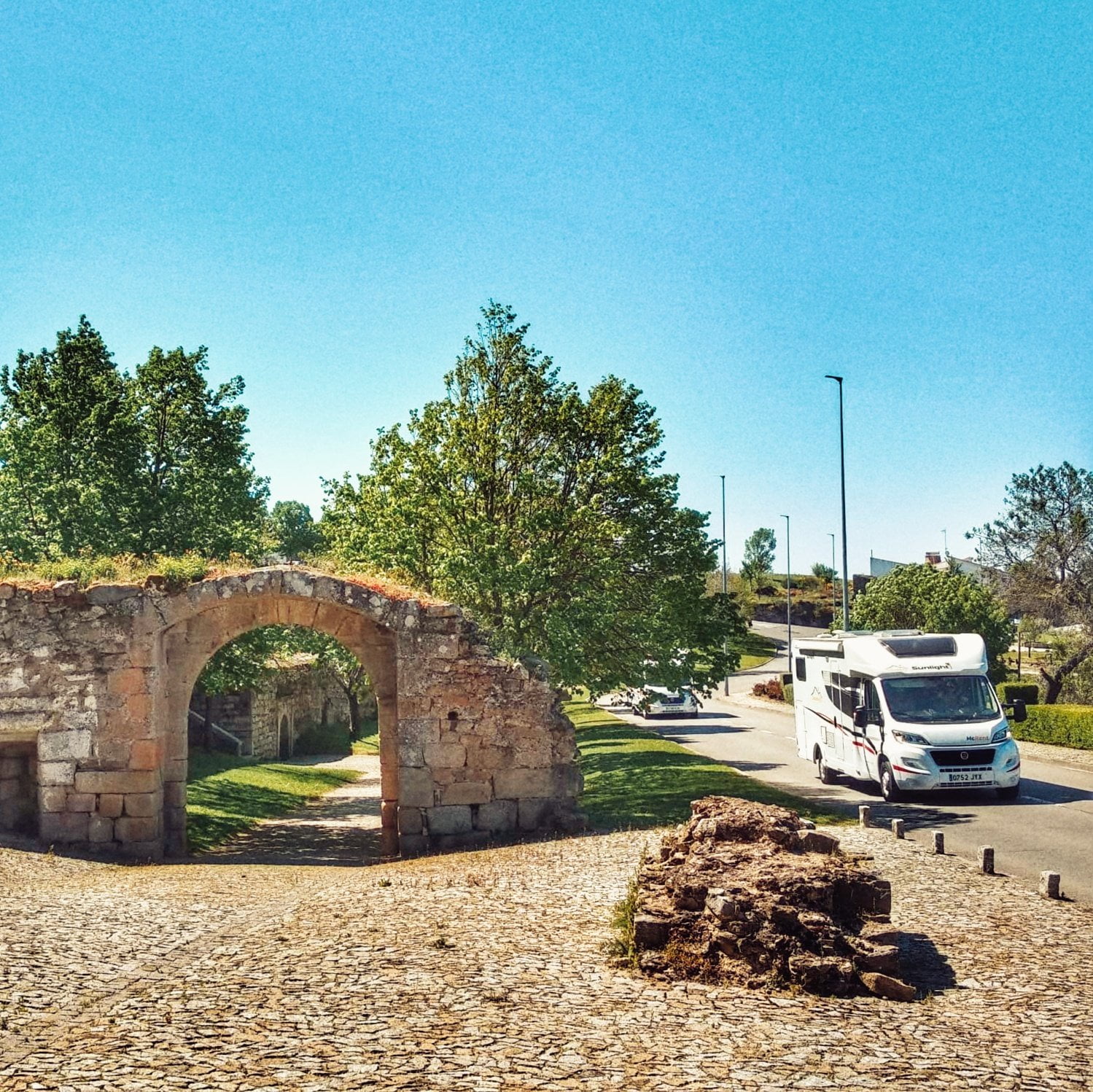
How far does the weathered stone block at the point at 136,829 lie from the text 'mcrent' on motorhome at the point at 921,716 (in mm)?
11533

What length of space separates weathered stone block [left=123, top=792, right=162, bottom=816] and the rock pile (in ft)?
28.7

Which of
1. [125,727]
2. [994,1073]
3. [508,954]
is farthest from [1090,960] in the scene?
[125,727]

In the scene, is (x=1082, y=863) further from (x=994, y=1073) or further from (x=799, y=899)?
(x=994, y=1073)

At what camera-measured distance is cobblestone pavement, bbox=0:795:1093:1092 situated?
6.26 meters

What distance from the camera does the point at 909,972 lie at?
854cm

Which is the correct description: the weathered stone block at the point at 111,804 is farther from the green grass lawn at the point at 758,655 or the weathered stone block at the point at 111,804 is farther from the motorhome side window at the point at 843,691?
the green grass lawn at the point at 758,655

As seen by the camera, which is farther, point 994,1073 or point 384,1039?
point 384,1039

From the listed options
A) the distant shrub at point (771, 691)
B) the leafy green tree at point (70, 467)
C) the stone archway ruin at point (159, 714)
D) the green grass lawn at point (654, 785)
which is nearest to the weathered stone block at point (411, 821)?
the stone archway ruin at point (159, 714)

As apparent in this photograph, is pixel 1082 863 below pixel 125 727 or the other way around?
below

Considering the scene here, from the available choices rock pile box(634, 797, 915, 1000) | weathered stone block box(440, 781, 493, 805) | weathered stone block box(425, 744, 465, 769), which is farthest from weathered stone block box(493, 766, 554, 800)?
rock pile box(634, 797, 915, 1000)

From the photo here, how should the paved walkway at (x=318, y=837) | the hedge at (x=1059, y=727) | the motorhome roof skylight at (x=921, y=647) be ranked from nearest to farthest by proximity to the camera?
1. the paved walkway at (x=318, y=837)
2. the motorhome roof skylight at (x=921, y=647)
3. the hedge at (x=1059, y=727)

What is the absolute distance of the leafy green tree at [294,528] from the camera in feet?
278

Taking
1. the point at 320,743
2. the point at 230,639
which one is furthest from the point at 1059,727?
the point at 320,743

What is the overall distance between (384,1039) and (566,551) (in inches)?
599
